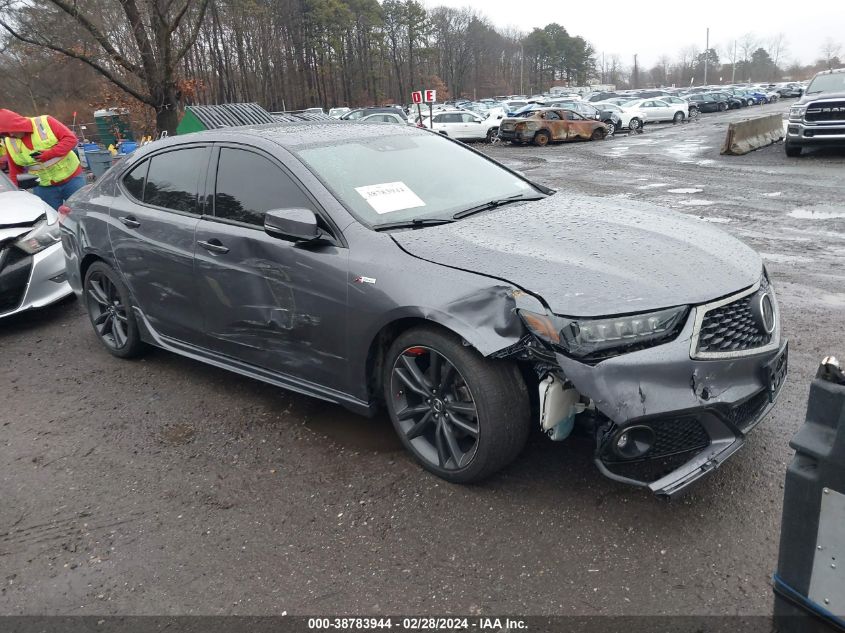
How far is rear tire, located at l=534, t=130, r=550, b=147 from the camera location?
25.3 meters

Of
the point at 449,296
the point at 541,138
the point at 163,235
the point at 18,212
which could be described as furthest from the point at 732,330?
the point at 541,138

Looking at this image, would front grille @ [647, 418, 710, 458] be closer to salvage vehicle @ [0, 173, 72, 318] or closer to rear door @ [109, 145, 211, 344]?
rear door @ [109, 145, 211, 344]

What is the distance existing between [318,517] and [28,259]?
4.56 meters

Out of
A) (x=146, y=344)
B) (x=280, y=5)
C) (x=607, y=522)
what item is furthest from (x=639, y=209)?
(x=280, y=5)

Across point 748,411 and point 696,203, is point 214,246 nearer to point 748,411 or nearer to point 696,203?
point 748,411

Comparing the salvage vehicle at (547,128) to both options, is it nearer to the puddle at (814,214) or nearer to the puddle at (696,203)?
the puddle at (696,203)

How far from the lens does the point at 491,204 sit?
3834 millimetres

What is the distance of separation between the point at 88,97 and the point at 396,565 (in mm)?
52377

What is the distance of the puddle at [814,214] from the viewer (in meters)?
9.23

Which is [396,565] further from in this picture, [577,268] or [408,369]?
[577,268]

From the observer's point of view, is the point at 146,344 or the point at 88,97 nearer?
the point at 146,344

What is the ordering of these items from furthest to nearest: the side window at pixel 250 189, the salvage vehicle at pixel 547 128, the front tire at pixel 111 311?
the salvage vehicle at pixel 547 128, the front tire at pixel 111 311, the side window at pixel 250 189

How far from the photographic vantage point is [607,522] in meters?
2.88

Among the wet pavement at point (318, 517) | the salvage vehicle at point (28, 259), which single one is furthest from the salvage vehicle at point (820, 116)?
the salvage vehicle at point (28, 259)
